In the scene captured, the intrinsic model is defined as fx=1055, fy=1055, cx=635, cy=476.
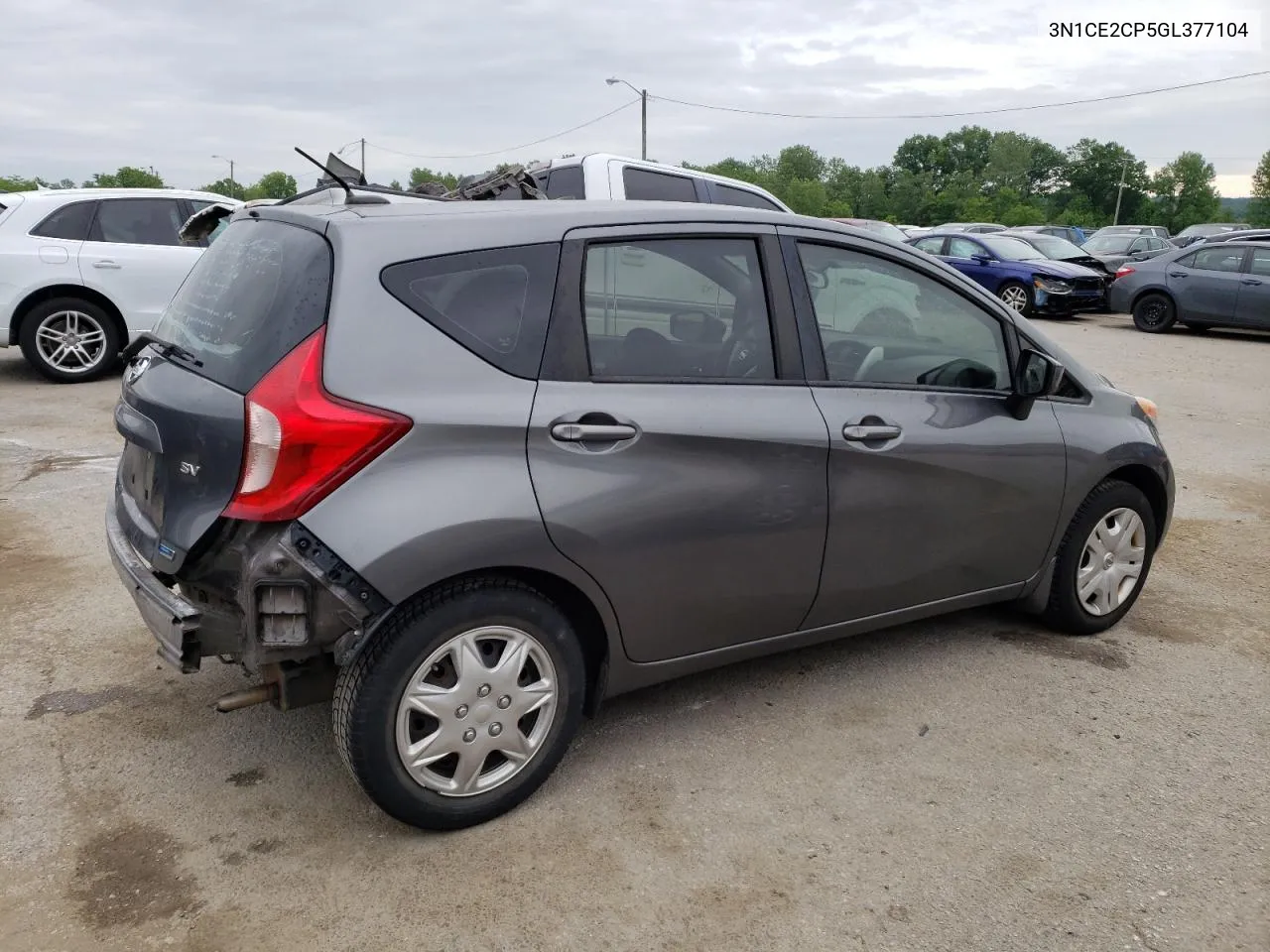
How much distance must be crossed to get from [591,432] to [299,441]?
2.53ft

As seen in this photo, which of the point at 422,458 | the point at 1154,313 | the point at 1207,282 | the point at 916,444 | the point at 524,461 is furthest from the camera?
the point at 1154,313

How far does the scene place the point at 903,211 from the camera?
92.5 m

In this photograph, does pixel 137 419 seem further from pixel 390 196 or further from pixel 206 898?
pixel 206 898

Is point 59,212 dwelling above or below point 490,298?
above

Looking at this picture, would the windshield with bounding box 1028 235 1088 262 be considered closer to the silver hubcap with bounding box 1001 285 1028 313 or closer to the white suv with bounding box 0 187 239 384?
the silver hubcap with bounding box 1001 285 1028 313

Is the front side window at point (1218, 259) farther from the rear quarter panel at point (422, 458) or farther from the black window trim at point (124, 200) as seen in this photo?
the rear quarter panel at point (422, 458)

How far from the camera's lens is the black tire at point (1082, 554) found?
13.5 ft

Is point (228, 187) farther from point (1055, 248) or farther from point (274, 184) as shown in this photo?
point (1055, 248)

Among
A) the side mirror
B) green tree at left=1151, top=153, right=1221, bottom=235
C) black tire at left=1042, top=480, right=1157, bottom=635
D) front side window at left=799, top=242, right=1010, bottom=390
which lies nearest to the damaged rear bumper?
front side window at left=799, top=242, right=1010, bottom=390

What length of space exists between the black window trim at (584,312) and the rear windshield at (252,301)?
2.06ft

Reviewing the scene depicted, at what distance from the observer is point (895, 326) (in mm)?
3623

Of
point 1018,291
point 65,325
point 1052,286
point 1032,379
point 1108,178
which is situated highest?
point 1108,178

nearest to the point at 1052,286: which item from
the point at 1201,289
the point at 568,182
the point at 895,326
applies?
the point at 1201,289

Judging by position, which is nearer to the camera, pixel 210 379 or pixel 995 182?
pixel 210 379
